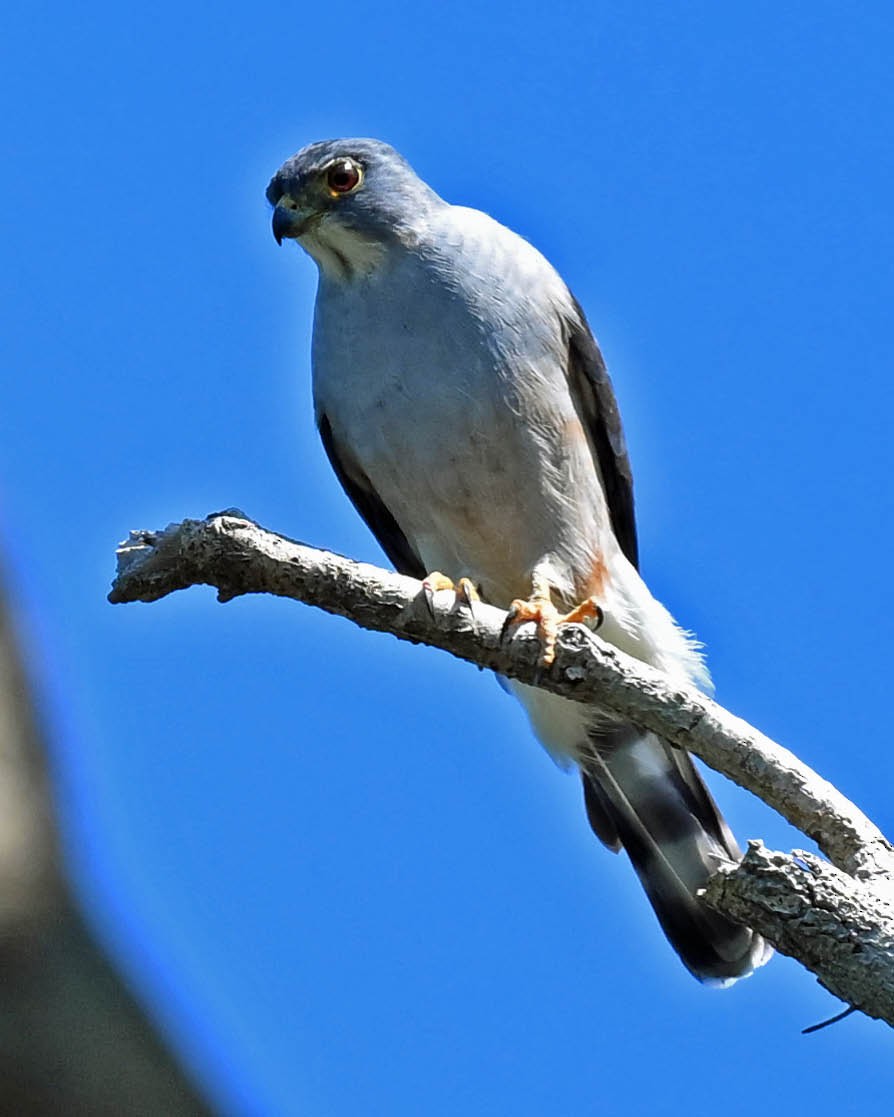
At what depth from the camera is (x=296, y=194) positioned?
5883 millimetres

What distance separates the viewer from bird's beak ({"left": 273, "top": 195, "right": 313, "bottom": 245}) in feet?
19.1

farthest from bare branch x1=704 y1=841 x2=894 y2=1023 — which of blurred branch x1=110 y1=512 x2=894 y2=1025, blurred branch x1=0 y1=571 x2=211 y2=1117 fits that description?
blurred branch x1=0 y1=571 x2=211 y2=1117

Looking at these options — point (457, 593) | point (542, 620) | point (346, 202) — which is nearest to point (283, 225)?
point (346, 202)

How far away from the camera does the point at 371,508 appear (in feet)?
20.4

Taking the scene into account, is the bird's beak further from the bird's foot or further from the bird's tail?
the bird's tail

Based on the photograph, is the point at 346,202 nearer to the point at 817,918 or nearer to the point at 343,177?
the point at 343,177

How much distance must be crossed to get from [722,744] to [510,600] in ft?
6.46

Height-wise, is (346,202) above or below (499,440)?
above

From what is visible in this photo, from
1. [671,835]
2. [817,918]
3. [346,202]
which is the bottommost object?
[817,918]

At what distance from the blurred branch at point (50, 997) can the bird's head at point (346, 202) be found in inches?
176

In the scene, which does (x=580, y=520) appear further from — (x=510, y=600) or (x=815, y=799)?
(x=815, y=799)

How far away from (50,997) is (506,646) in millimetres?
3047

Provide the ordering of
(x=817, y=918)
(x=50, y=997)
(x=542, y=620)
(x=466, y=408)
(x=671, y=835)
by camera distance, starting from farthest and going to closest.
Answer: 1. (x=671, y=835)
2. (x=466, y=408)
3. (x=542, y=620)
4. (x=817, y=918)
5. (x=50, y=997)

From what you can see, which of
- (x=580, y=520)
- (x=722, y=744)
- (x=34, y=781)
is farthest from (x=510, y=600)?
(x=34, y=781)
